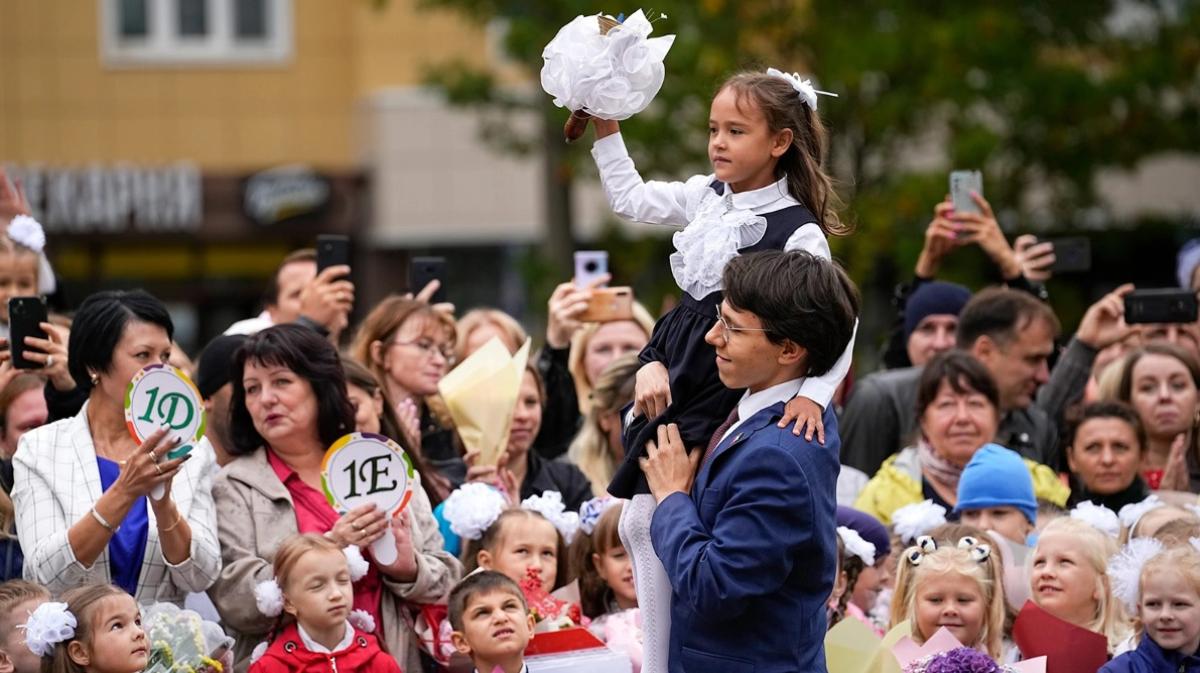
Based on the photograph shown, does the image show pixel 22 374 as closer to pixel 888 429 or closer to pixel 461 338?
pixel 461 338

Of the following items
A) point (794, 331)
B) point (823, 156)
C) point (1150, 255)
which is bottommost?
point (1150, 255)

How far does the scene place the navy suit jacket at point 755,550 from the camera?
12.5 ft

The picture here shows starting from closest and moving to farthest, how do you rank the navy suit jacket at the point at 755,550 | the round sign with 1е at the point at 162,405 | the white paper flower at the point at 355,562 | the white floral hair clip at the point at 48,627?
1. the navy suit jacket at the point at 755,550
2. the white floral hair clip at the point at 48,627
3. the round sign with 1е at the point at 162,405
4. the white paper flower at the point at 355,562

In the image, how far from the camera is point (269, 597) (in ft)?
16.3

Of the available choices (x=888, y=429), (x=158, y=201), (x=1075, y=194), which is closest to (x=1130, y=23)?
(x=1075, y=194)

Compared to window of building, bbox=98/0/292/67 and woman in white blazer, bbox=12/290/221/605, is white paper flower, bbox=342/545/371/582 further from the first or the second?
window of building, bbox=98/0/292/67

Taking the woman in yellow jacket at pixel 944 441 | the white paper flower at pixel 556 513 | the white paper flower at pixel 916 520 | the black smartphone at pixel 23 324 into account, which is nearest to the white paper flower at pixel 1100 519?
the white paper flower at pixel 916 520

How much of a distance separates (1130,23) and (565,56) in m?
11.7

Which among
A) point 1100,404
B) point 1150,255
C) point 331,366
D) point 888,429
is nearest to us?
point 331,366

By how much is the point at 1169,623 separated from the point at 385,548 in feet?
7.41

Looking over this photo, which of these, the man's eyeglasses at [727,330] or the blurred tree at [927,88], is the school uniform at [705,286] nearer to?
the man's eyeglasses at [727,330]

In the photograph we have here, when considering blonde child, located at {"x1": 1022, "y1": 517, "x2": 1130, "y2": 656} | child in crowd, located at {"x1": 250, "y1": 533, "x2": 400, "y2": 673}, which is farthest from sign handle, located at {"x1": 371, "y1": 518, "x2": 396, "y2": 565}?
blonde child, located at {"x1": 1022, "y1": 517, "x2": 1130, "y2": 656}

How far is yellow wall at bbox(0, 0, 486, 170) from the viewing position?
1966cm

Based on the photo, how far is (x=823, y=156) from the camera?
443cm
